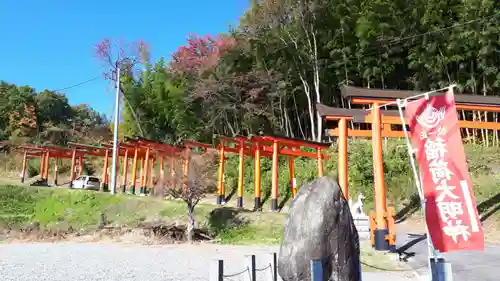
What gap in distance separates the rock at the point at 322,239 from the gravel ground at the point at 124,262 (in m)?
1.22

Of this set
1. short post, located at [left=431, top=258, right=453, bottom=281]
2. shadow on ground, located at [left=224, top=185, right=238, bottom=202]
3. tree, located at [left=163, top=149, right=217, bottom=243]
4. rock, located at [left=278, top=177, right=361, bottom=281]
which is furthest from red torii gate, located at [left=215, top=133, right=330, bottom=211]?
short post, located at [left=431, top=258, right=453, bottom=281]

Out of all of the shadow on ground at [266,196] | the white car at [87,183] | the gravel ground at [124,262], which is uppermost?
the white car at [87,183]

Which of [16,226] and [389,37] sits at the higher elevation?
[389,37]

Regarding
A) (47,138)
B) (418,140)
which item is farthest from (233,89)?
(47,138)

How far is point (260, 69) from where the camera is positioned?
21.6 m

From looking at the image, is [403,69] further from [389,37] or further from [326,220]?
[326,220]

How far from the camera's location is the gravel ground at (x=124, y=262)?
6820 mm

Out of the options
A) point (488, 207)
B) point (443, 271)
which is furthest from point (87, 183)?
point (443, 271)

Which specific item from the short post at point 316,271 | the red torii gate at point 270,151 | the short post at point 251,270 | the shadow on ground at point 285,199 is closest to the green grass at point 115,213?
the red torii gate at point 270,151

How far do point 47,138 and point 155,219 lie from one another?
25429 millimetres

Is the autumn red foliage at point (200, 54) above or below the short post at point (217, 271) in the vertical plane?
above

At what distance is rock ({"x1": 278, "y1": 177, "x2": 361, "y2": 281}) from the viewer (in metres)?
4.00

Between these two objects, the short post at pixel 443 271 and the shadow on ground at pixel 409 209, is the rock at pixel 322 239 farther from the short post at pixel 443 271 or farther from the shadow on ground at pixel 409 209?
the shadow on ground at pixel 409 209

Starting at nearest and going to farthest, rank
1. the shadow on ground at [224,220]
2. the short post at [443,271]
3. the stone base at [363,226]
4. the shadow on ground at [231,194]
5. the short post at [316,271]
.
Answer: the short post at [316,271] → the short post at [443,271] → the stone base at [363,226] → the shadow on ground at [224,220] → the shadow on ground at [231,194]
